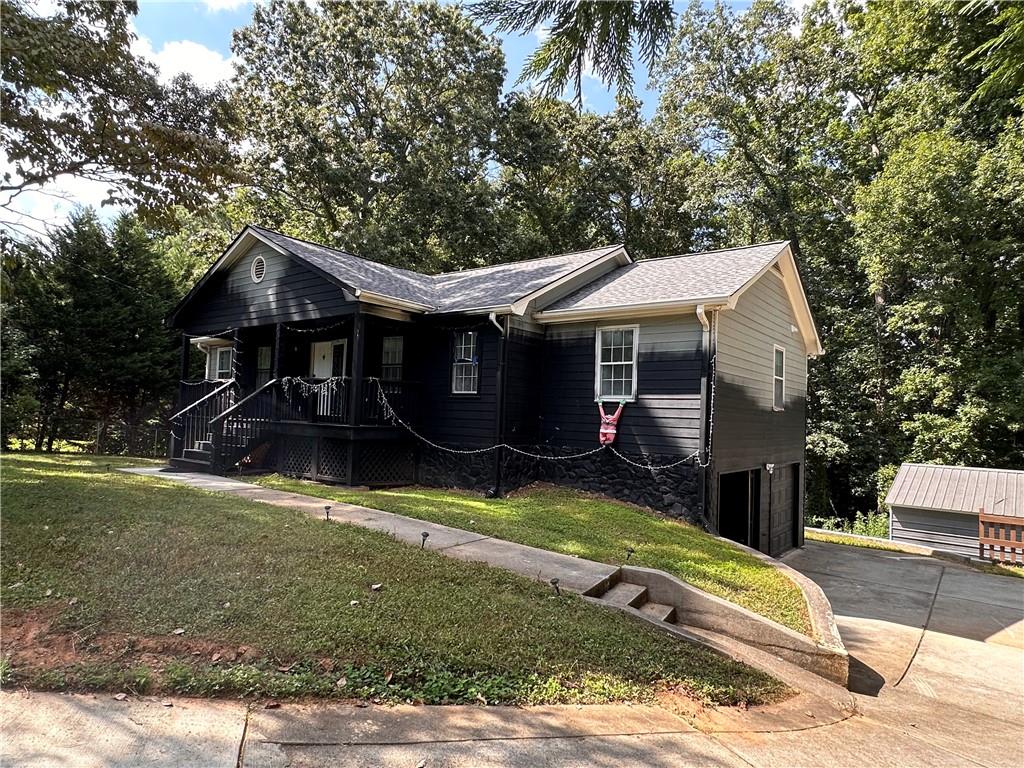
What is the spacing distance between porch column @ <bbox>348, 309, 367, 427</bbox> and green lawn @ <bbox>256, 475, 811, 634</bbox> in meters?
1.43

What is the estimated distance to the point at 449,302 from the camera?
39.1 feet

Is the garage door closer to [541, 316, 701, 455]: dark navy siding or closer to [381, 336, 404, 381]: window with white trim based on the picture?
[541, 316, 701, 455]: dark navy siding

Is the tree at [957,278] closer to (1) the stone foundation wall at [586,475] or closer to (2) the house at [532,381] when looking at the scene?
(2) the house at [532,381]

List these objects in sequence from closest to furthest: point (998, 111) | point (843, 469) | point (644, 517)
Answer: point (644, 517)
point (998, 111)
point (843, 469)

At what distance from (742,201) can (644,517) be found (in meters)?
18.8

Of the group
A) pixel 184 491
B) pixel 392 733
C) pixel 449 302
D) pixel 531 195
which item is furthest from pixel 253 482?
pixel 531 195

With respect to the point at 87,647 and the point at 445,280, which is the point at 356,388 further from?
the point at 87,647

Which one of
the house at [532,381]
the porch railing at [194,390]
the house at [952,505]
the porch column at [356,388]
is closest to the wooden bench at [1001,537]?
the house at [952,505]

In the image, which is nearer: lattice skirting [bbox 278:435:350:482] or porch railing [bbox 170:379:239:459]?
lattice skirting [bbox 278:435:350:482]

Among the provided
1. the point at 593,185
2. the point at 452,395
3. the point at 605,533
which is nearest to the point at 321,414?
the point at 452,395

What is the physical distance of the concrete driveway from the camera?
185 inches

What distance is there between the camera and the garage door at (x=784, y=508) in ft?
41.7

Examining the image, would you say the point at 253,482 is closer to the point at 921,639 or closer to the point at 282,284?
the point at 282,284

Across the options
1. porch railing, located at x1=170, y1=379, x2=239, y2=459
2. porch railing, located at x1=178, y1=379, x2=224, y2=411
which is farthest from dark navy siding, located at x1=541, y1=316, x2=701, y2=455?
porch railing, located at x1=178, y1=379, x2=224, y2=411
